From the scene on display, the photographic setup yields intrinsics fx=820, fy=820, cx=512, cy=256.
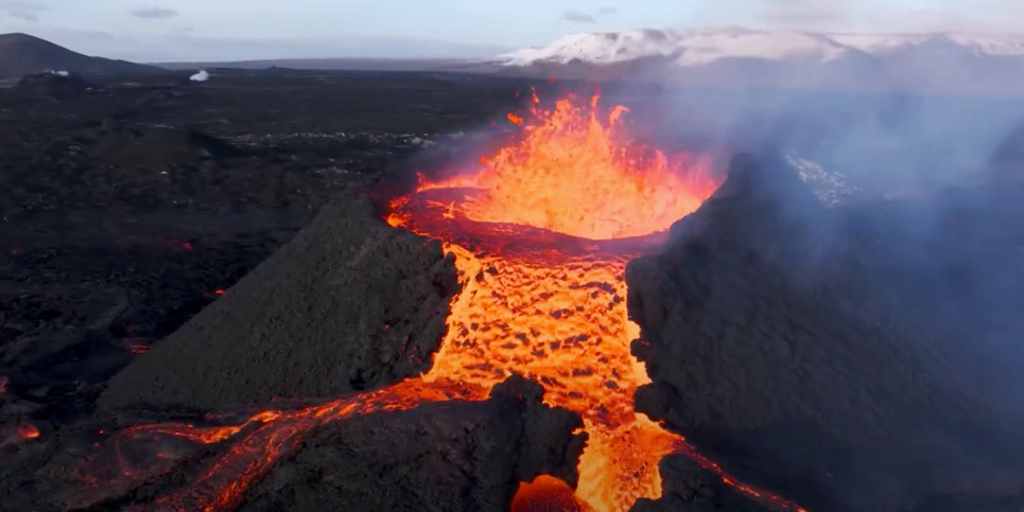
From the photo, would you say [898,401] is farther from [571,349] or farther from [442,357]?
[442,357]

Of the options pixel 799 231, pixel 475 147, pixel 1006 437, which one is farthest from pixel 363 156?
pixel 1006 437

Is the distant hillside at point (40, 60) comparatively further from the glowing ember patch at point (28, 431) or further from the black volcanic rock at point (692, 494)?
the black volcanic rock at point (692, 494)

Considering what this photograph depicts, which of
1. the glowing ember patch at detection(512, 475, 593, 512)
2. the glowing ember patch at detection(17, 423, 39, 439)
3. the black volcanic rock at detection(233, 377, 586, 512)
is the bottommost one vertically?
the glowing ember patch at detection(17, 423, 39, 439)

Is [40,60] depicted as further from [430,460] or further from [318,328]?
[430,460]

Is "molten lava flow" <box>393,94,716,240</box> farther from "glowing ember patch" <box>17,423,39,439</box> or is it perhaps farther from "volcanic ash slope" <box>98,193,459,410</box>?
"glowing ember patch" <box>17,423,39,439</box>

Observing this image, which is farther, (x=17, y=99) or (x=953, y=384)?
(x=17, y=99)

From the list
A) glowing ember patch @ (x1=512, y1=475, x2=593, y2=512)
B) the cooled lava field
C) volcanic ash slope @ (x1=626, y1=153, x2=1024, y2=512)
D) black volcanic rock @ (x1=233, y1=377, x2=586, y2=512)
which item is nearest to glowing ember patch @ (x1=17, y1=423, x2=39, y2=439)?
the cooled lava field

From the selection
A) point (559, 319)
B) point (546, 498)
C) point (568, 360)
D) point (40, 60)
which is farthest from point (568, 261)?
point (40, 60)

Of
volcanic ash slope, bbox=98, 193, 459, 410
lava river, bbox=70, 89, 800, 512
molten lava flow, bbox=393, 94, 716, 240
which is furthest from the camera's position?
molten lava flow, bbox=393, 94, 716, 240
